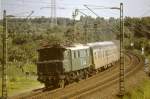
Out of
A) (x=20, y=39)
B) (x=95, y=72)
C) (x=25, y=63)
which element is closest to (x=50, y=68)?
(x=95, y=72)

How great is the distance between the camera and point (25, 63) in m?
66.4

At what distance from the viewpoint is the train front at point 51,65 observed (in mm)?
36750

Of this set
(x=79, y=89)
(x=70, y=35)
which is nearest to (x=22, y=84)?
(x=79, y=89)

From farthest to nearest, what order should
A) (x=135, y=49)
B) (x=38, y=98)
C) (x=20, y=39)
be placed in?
(x=135, y=49)
(x=20, y=39)
(x=38, y=98)

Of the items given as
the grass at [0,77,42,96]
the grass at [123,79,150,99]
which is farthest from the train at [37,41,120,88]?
the grass at [0,77,42,96]

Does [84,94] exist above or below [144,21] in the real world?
below

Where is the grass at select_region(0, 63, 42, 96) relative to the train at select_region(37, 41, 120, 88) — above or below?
below

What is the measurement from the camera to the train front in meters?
36.8

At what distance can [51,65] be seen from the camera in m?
37.2

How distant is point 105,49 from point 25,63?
1677cm

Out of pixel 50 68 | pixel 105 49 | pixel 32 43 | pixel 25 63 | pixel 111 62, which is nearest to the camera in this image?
pixel 50 68

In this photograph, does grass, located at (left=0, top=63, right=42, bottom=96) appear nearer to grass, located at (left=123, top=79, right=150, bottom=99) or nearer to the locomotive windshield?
the locomotive windshield

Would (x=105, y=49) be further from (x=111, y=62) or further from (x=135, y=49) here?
(x=135, y=49)

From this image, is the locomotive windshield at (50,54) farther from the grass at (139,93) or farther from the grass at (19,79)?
the grass at (139,93)
